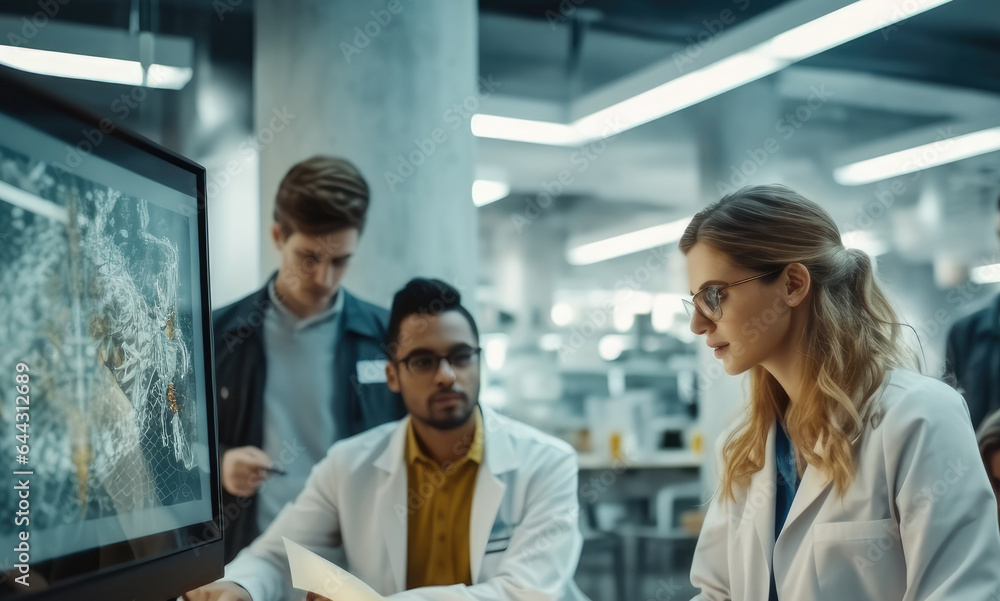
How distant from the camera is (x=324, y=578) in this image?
4.98 ft

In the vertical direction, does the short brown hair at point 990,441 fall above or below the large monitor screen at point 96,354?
below

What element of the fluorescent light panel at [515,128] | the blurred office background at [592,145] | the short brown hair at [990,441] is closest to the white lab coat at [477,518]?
the blurred office background at [592,145]

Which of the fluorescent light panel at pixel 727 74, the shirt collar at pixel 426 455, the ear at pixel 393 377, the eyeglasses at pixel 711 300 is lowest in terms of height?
the shirt collar at pixel 426 455

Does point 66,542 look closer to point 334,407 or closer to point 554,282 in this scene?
point 334,407

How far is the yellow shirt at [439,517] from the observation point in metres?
2.16

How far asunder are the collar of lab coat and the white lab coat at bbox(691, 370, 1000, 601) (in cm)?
67

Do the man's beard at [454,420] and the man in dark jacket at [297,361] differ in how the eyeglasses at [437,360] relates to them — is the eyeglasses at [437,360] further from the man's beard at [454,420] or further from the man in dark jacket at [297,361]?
the man in dark jacket at [297,361]

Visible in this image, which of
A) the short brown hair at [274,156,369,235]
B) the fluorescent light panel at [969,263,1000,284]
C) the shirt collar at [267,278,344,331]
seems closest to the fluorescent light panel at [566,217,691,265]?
the fluorescent light panel at [969,263,1000,284]

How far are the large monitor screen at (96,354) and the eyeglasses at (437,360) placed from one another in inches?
40.3

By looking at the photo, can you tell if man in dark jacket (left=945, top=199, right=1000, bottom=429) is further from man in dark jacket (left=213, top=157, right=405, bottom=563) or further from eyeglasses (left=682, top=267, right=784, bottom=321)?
man in dark jacket (left=213, top=157, right=405, bottom=563)

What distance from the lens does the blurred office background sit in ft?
8.73

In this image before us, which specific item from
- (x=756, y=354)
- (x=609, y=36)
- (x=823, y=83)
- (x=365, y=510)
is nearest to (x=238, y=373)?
(x=365, y=510)

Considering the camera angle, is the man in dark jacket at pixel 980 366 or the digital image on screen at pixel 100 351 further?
the man in dark jacket at pixel 980 366

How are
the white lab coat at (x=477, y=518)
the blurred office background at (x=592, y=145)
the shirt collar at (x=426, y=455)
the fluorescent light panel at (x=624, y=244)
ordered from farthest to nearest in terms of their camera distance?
the fluorescent light panel at (x=624, y=244) → the blurred office background at (x=592, y=145) → the shirt collar at (x=426, y=455) → the white lab coat at (x=477, y=518)
